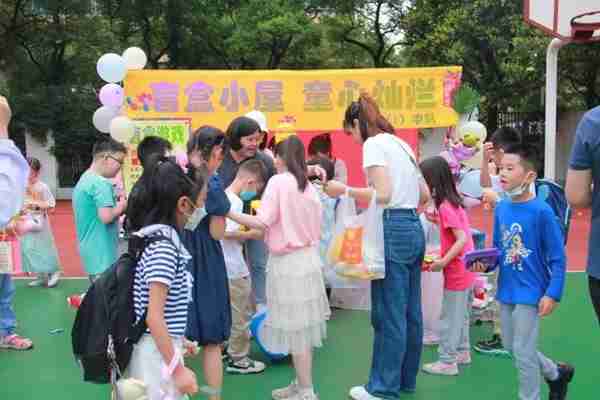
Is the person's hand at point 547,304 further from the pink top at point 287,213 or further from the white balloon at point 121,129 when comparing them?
the white balloon at point 121,129

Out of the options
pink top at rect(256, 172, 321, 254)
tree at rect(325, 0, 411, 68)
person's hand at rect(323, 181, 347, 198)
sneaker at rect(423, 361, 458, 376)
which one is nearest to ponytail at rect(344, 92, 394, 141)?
person's hand at rect(323, 181, 347, 198)

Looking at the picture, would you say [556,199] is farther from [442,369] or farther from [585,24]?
[585,24]

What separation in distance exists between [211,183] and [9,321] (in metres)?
2.76

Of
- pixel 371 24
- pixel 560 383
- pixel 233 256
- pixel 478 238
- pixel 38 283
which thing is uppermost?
pixel 371 24

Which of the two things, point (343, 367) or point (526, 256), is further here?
Answer: point (343, 367)

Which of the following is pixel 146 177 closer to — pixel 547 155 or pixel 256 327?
pixel 256 327

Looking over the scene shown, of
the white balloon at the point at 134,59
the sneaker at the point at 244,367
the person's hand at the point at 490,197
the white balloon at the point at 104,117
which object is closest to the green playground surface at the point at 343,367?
the sneaker at the point at 244,367

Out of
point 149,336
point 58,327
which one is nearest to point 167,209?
point 149,336

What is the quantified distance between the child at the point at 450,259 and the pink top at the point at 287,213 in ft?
3.03

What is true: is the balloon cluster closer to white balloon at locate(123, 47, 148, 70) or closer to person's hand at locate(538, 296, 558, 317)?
white balloon at locate(123, 47, 148, 70)

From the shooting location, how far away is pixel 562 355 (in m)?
4.37

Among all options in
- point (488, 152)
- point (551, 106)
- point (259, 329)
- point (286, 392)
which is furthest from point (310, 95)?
point (286, 392)

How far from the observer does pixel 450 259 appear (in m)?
3.88

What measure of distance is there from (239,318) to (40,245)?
3798 mm
